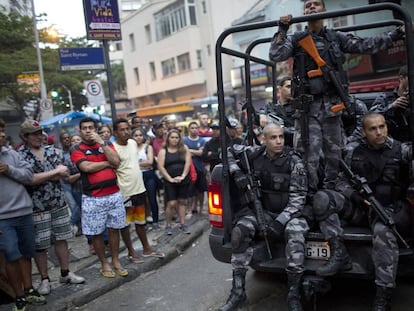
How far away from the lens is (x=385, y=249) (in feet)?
10.2

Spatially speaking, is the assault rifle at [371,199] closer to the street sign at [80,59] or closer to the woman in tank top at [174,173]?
the woman in tank top at [174,173]

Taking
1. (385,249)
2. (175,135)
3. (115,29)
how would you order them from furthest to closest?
(115,29) → (175,135) → (385,249)

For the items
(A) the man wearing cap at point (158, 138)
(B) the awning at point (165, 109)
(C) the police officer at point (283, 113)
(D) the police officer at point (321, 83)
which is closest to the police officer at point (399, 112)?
(D) the police officer at point (321, 83)

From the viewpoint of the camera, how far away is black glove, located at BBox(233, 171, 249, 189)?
360 centimetres

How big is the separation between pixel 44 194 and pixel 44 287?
3.10 ft

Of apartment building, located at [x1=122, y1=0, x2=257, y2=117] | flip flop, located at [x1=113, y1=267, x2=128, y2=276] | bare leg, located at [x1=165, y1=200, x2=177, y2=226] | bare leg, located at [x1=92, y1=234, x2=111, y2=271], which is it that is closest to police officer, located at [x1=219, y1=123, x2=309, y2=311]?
flip flop, located at [x1=113, y1=267, x2=128, y2=276]

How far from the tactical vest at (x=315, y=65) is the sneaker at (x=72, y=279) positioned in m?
2.96

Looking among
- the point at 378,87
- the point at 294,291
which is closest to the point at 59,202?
the point at 294,291

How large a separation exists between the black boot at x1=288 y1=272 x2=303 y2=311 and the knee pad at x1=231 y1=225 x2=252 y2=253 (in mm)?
416

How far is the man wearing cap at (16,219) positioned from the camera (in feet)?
12.8

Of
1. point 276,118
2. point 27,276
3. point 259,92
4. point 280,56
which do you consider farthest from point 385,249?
point 259,92

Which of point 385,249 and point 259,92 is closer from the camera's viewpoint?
point 385,249

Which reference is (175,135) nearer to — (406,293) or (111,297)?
(111,297)

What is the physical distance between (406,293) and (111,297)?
2847 millimetres
